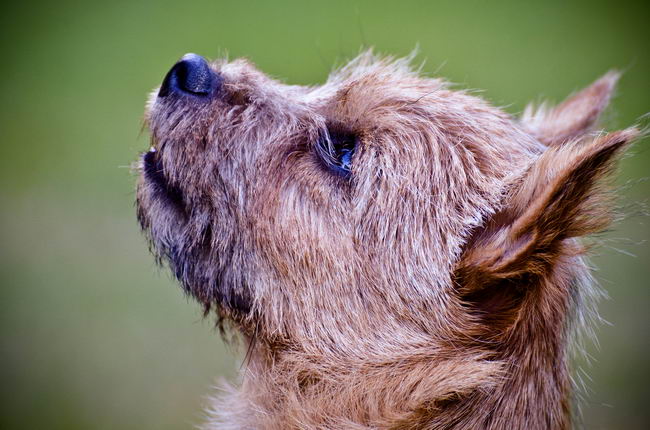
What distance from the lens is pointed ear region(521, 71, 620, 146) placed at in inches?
130

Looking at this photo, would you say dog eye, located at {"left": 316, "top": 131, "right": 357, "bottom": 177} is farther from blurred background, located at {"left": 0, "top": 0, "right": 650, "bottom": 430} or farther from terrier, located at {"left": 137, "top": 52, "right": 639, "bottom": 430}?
blurred background, located at {"left": 0, "top": 0, "right": 650, "bottom": 430}

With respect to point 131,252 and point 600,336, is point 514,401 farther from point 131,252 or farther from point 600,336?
point 131,252

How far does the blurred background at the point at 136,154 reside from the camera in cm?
542

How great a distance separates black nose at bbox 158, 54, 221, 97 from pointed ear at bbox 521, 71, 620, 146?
5.53 feet

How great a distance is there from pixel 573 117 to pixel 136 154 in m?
4.78

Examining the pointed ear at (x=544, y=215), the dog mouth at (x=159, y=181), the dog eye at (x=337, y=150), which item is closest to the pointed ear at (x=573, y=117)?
the pointed ear at (x=544, y=215)

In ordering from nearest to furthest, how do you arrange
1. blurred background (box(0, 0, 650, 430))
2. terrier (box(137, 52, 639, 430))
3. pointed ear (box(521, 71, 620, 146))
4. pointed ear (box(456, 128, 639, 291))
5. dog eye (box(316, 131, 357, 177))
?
pointed ear (box(456, 128, 639, 291)) → terrier (box(137, 52, 639, 430)) → dog eye (box(316, 131, 357, 177)) → pointed ear (box(521, 71, 620, 146)) → blurred background (box(0, 0, 650, 430))

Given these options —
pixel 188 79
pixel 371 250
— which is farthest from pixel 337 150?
pixel 188 79

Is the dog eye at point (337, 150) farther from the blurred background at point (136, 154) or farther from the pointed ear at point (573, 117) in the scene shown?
the blurred background at point (136, 154)

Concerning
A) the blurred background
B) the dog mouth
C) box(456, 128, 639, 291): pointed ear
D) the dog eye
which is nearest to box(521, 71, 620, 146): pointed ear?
the blurred background

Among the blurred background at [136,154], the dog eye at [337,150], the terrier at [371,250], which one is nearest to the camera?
the terrier at [371,250]

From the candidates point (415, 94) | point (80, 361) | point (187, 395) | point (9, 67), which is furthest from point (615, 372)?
point (9, 67)

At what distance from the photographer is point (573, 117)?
3.38 metres

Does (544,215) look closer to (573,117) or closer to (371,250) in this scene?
(371,250)
